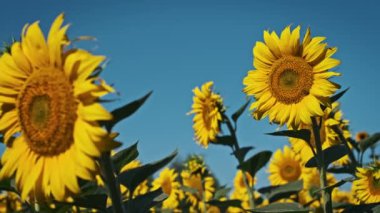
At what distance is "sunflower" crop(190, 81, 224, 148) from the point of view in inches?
270

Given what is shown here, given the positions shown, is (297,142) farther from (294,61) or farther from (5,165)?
(5,165)

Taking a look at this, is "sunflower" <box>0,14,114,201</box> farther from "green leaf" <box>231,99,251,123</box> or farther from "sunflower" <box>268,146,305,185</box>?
"sunflower" <box>268,146,305,185</box>

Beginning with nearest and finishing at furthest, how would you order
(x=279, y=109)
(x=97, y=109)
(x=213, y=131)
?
(x=97, y=109), (x=279, y=109), (x=213, y=131)

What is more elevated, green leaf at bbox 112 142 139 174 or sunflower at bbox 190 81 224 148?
sunflower at bbox 190 81 224 148

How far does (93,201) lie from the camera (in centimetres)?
293

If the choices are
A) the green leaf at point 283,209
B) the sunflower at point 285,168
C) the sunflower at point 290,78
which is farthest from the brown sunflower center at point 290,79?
the sunflower at point 285,168

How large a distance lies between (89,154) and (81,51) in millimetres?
467

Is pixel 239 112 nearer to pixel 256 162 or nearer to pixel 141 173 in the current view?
pixel 256 162

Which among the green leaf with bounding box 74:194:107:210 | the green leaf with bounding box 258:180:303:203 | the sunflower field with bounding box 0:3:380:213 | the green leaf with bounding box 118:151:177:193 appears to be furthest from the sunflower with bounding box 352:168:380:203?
the green leaf with bounding box 74:194:107:210

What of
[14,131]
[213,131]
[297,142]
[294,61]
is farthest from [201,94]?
[14,131]

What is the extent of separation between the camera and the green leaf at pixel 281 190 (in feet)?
21.0

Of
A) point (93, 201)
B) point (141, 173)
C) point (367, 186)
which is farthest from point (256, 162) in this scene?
point (93, 201)

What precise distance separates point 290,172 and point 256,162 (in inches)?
104

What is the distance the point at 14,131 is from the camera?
300 centimetres
